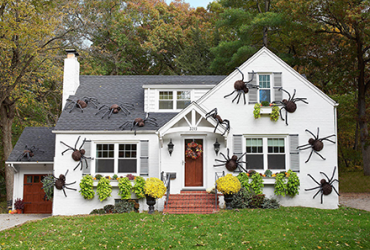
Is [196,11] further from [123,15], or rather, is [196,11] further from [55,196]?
[55,196]

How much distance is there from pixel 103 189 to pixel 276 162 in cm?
741

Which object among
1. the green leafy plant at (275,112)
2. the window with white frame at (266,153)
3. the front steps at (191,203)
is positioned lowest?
the front steps at (191,203)

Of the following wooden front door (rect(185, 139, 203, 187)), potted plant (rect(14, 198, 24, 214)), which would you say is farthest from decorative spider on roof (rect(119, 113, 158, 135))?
potted plant (rect(14, 198, 24, 214))

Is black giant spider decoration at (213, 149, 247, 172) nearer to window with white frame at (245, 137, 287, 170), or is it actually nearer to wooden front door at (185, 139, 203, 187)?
window with white frame at (245, 137, 287, 170)

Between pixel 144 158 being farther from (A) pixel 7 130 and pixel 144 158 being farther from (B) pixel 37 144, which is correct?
(A) pixel 7 130

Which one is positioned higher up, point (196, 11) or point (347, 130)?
point (196, 11)

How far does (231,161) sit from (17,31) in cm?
1197

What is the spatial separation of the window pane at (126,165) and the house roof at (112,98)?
141cm

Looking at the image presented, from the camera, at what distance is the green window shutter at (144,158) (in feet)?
49.2

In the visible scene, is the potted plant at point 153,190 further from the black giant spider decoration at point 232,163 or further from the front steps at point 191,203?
the black giant spider decoration at point 232,163

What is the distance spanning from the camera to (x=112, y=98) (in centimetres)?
1741

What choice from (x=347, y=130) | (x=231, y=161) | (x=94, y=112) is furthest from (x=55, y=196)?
(x=347, y=130)

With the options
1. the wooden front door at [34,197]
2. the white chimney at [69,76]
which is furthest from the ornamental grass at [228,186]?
the wooden front door at [34,197]

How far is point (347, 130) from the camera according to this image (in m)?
29.3
